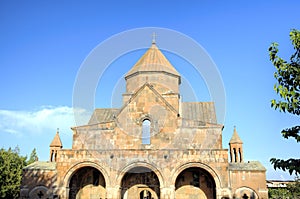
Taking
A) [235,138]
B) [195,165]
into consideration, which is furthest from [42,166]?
[235,138]

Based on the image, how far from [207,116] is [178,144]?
547 centimetres

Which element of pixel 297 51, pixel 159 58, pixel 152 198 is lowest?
pixel 152 198

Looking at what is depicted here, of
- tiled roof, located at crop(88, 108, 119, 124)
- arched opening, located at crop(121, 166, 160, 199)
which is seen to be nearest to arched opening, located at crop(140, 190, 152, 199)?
arched opening, located at crop(121, 166, 160, 199)

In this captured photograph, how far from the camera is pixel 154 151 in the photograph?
57.6ft

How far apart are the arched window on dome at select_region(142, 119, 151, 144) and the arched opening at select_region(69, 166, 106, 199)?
3.68 metres

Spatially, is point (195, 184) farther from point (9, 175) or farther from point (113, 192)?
point (9, 175)

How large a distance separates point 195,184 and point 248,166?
343 cm

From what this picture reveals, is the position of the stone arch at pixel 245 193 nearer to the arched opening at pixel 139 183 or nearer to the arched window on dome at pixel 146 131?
the arched opening at pixel 139 183

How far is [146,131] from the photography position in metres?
19.0

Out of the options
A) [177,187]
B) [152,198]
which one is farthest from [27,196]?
[177,187]

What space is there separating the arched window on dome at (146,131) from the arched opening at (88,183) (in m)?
3.68

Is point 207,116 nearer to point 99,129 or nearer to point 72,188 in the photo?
point 99,129

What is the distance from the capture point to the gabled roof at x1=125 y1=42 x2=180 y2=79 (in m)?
23.5

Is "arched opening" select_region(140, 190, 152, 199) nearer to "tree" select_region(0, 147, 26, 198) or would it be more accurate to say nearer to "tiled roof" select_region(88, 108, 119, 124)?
"tiled roof" select_region(88, 108, 119, 124)
